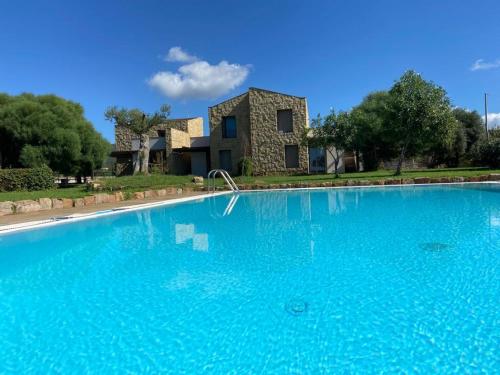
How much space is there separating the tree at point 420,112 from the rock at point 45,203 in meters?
17.9

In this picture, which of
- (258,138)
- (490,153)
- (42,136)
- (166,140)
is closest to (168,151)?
(166,140)

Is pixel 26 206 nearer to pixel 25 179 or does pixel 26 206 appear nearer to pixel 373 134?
pixel 25 179

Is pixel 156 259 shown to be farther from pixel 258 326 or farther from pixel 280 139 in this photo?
pixel 280 139

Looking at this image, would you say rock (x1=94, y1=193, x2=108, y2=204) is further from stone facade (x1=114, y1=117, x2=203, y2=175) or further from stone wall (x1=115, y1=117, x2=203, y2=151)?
stone wall (x1=115, y1=117, x2=203, y2=151)

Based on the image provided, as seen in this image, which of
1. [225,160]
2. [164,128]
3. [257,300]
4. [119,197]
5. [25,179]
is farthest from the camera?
[164,128]

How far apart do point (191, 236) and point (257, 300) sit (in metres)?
4.26

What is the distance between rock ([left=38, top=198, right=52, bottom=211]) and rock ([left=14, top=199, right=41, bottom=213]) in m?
0.12

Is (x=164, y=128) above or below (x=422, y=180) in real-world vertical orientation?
above

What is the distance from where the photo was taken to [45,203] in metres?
12.3

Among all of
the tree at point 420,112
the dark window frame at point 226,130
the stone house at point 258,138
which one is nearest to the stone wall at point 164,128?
the stone house at point 258,138

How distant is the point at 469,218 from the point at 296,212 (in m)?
4.77

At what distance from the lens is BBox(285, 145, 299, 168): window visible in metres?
25.3

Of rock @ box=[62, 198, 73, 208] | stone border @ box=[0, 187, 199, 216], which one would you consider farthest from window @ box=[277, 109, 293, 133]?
rock @ box=[62, 198, 73, 208]

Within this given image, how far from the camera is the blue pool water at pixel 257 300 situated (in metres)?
2.84
